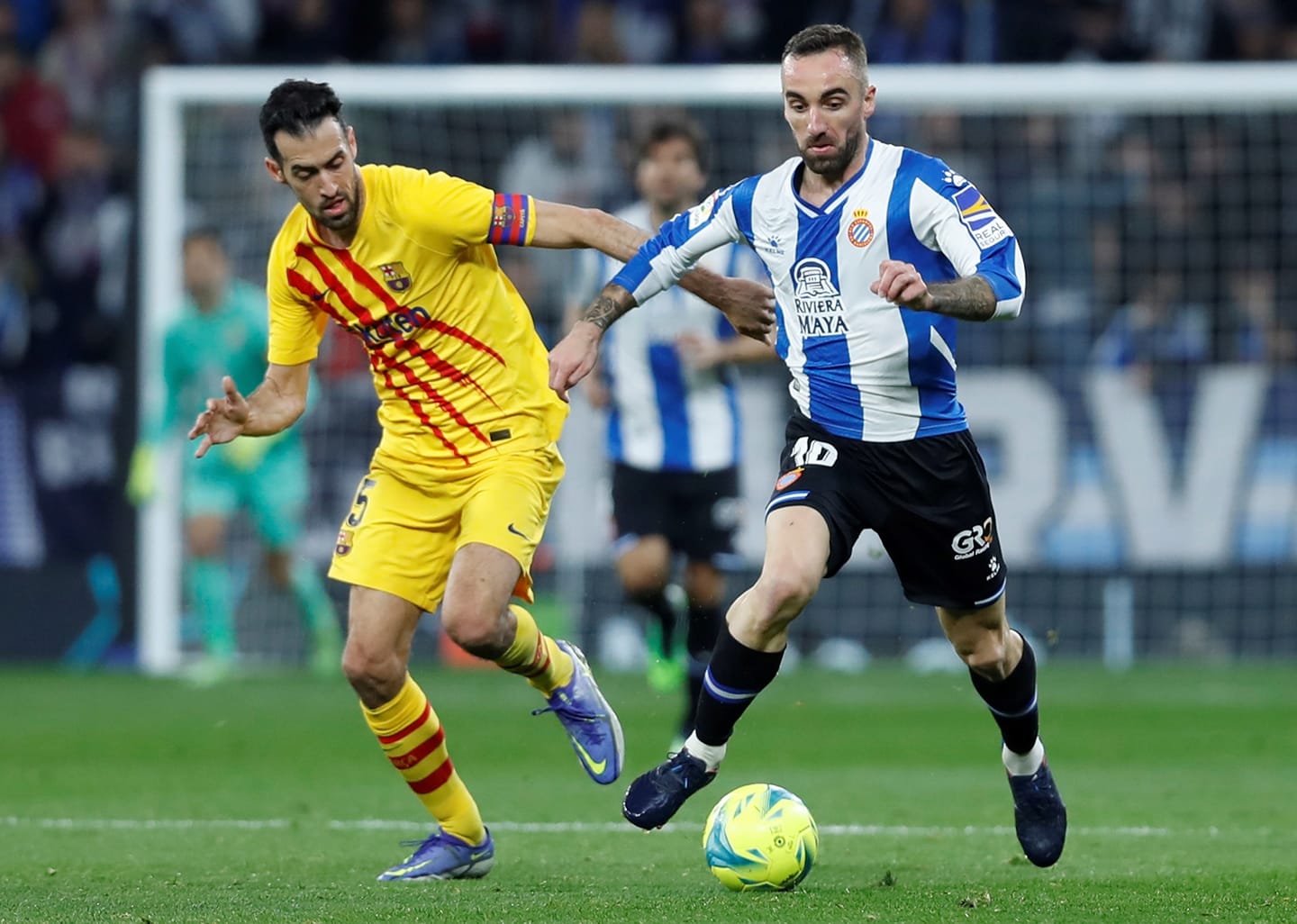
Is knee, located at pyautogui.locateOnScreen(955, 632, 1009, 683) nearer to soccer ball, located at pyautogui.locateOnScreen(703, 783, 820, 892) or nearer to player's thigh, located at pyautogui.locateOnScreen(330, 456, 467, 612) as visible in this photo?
soccer ball, located at pyautogui.locateOnScreen(703, 783, 820, 892)

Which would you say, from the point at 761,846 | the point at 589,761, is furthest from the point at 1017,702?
the point at 589,761

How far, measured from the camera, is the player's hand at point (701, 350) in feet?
30.3

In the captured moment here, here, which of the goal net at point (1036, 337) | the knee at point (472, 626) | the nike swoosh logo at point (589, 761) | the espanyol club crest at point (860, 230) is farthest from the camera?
the goal net at point (1036, 337)

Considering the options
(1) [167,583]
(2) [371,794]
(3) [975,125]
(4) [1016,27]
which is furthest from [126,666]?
(4) [1016,27]

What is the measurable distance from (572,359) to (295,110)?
1080mm

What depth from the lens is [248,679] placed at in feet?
42.8

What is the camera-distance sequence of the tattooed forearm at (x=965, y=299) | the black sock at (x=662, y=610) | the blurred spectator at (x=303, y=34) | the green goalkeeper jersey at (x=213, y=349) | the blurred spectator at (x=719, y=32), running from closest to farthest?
the tattooed forearm at (x=965, y=299)
the black sock at (x=662, y=610)
the green goalkeeper jersey at (x=213, y=349)
the blurred spectator at (x=719, y=32)
the blurred spectator at (x=303, y=34)

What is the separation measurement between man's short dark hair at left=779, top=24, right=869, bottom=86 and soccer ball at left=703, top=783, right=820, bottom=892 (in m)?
2.09

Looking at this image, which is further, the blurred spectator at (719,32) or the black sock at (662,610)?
the blurred spectator at (719,32)

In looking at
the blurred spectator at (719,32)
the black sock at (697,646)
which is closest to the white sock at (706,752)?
the black sock at (697,646)

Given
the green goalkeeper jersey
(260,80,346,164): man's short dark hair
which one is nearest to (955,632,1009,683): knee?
(260,80,346,164): man's short dark hair

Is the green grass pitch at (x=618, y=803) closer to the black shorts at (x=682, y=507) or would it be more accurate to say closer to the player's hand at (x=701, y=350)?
the black shorts at (x=682, y=507)

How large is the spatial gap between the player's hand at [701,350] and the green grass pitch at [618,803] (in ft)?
5.87

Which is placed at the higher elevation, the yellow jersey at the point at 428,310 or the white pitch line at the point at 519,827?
the yellow jersey at the point at 428,310
